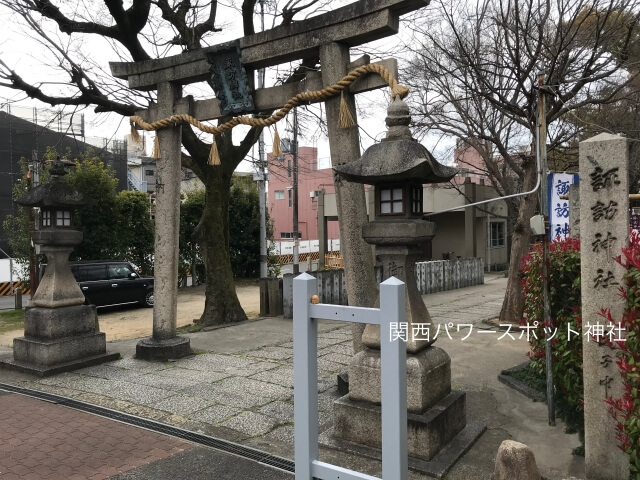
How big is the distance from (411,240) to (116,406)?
3935 millimetres

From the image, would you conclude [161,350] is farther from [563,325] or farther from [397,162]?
[563,325]

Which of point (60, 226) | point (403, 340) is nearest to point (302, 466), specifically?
point (403, 340)

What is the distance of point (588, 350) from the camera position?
12.7ft

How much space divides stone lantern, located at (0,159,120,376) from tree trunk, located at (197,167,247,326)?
3372 mm

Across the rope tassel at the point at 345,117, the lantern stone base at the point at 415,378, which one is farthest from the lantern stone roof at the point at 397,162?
the lantern stone base at the point at 415,378

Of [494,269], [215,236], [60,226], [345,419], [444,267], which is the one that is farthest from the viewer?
[494,269]

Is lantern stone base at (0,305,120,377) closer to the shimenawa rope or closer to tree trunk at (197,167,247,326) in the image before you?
the shimenawa rope

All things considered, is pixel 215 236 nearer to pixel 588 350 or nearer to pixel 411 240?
pixel 411 240

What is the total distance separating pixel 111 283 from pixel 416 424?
1310 cm

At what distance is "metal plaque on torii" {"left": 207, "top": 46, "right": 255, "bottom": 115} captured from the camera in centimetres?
700

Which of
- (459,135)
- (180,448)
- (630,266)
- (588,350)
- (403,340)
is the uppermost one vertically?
(459,135)

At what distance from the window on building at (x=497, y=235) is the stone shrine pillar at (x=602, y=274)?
23989 mm

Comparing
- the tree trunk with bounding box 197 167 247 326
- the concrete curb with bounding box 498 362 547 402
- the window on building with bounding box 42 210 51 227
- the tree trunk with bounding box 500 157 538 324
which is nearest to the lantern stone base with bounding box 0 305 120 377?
the window on building with bounding box 42 210 51 227

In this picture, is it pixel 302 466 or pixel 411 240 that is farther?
pixel 411 240
